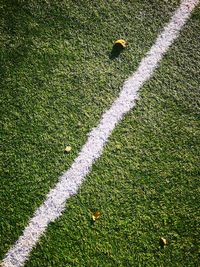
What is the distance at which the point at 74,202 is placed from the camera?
2.72 m

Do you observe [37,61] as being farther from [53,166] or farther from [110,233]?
[110,233]

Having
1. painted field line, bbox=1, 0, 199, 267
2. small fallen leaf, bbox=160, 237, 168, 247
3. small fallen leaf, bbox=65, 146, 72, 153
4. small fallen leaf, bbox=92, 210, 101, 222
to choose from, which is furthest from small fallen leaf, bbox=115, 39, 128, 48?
→ small fallen leaf, bbox=160, 237, 168, 247

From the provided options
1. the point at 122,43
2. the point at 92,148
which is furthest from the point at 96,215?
the point at 122,43

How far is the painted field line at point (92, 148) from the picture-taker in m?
2.66

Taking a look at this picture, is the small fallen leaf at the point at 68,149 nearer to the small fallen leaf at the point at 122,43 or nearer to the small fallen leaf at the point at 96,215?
the small fallen leaf at the point at 96,215

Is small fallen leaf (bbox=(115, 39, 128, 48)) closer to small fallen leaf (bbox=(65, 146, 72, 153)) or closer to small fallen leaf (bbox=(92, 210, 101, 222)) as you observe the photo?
small fallen leaf (bbox=(65, 146, 72, 153))

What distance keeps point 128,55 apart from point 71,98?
0.70m

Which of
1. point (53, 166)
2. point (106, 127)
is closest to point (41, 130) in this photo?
point (53, 166)

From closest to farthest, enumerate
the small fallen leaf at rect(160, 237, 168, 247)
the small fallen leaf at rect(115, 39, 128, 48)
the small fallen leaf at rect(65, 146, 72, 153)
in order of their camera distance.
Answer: the small fallen leaf at rect(160, 237, 168, 247) < the small fallen leaf at rect(65, 146, 72, 153) < the small fallen leaf at rect(115, 39, 128, 48)

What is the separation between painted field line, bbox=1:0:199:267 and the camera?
2.66 m

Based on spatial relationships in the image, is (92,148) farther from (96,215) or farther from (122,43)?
(122,43)

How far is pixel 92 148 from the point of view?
9.29 ft

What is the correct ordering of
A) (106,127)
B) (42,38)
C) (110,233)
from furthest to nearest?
(42,38)
(106,127)
(110,233)

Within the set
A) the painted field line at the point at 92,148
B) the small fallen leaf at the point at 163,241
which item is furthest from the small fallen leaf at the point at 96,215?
the small fallen leaf at the point at 163,241
